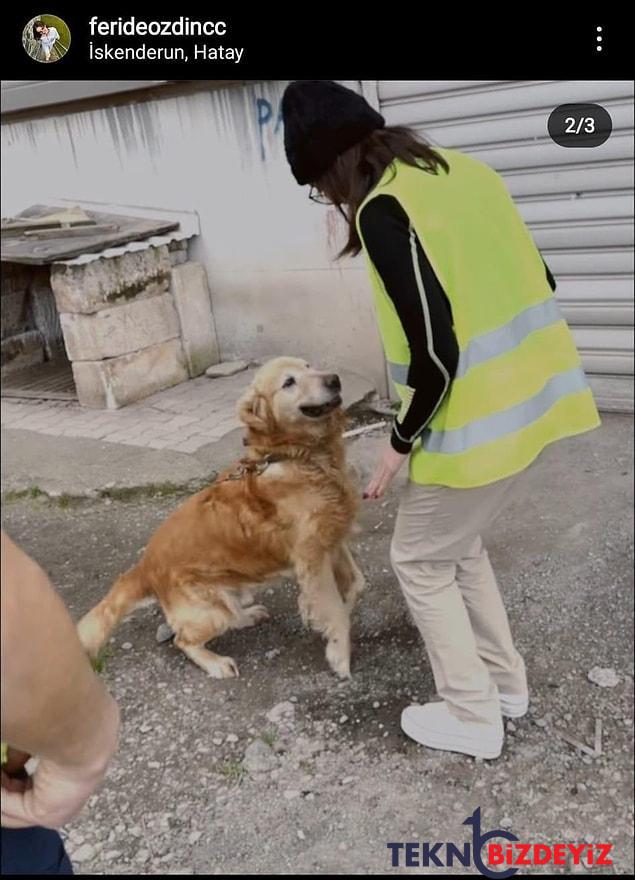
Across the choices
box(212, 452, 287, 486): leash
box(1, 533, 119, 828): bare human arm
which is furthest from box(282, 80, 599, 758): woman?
box(1, 533, 119, 828): bare human arm

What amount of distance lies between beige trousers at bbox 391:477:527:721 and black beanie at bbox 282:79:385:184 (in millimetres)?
925

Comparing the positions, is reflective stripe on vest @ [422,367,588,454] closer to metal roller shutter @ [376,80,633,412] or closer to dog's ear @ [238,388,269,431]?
dog's ear @ [238,388,269,431]

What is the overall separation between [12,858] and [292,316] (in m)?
3.94

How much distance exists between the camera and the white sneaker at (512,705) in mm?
2645

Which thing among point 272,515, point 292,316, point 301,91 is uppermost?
point 301,91

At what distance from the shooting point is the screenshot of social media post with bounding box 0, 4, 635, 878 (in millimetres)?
1555

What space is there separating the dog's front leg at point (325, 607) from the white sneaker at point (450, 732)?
417 mm

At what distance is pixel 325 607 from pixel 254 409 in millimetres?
814

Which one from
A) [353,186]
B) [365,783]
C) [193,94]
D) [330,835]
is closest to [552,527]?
[365,783]

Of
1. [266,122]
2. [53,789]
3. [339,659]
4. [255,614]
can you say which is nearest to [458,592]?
[339,659]

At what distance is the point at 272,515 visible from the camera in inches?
116

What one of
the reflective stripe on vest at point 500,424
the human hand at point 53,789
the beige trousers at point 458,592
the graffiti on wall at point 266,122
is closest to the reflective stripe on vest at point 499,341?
the reflective stripe on vest at point 500,424

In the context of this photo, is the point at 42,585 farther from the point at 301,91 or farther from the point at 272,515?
the point at 272,515
